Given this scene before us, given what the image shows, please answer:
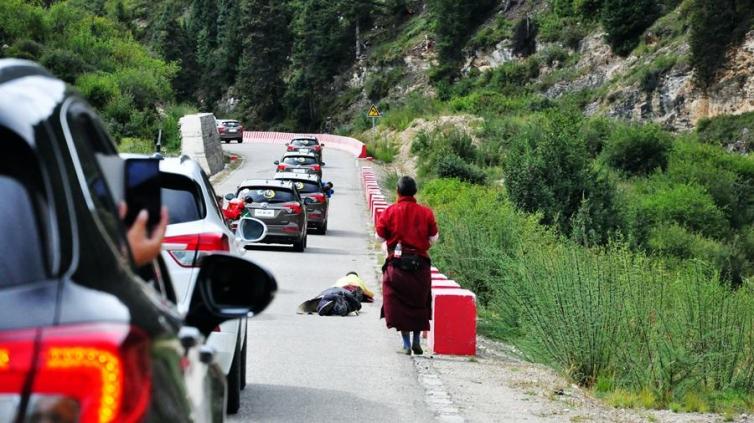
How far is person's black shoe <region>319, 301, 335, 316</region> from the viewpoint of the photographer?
718 inches

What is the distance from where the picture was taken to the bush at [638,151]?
2498 inches

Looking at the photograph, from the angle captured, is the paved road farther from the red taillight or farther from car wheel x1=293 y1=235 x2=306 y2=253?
car wheel x1=293 y1=235 x2=306 y2=253

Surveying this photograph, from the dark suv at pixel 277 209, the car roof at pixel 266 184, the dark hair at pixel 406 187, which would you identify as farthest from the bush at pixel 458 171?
the dark hair at pixel 406 187

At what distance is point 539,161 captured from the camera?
39562 mm

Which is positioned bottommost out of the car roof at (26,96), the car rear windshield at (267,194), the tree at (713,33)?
the car rear windshield at (267,194)

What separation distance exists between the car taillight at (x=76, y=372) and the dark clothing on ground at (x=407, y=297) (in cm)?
1200

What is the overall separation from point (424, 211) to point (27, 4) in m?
60.7

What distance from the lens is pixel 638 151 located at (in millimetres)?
63656

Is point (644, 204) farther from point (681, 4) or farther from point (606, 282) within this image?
point (606, 282)

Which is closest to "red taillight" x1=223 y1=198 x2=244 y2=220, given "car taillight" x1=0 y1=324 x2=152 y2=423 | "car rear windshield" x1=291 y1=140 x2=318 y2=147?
"car taillight" x1=0 y1=324 x2=152 y2=423

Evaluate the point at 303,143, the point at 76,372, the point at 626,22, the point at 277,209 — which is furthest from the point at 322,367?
the point at 626,22

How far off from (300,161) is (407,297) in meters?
38.1

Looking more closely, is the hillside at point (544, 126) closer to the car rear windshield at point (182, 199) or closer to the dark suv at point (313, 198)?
the dark suv at point (313, 198)

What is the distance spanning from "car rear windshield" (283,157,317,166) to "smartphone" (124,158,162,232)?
4786 cm
